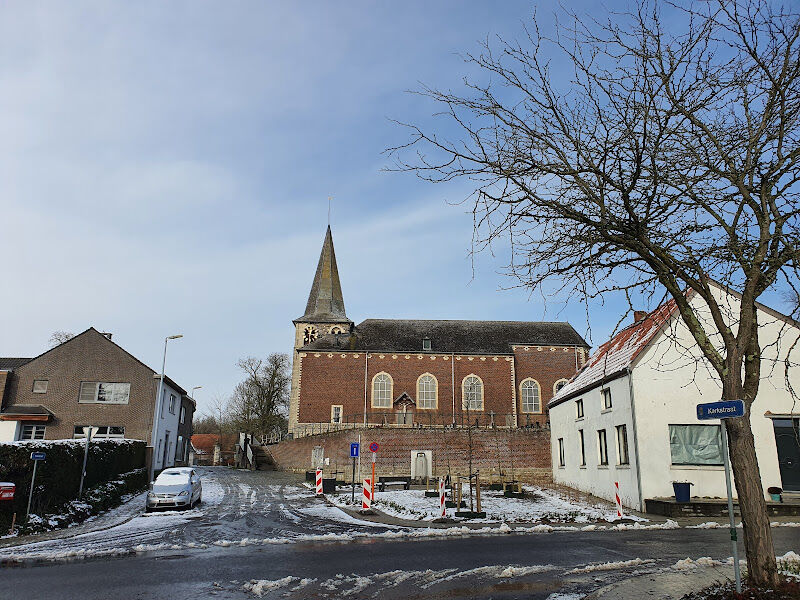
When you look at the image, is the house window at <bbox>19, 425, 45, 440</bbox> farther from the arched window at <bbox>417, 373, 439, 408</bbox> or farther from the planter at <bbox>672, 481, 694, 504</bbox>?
the planter at <bbox>672, 481, 694, 504</bbox>

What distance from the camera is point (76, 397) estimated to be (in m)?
35.1

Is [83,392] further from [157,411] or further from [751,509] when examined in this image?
[751,509]

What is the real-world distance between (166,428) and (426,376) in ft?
72.2

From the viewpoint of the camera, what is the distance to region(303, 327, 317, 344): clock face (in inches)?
2247

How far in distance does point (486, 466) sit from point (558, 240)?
31.9 meters

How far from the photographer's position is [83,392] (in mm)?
35250

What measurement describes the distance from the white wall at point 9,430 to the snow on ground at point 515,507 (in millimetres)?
19873


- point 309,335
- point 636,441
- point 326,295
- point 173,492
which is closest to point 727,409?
point 636,441

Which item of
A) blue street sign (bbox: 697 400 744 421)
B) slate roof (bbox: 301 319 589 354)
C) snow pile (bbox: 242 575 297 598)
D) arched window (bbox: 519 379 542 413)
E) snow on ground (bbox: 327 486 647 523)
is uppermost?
slate roof (bbox: 301 319 589 354)

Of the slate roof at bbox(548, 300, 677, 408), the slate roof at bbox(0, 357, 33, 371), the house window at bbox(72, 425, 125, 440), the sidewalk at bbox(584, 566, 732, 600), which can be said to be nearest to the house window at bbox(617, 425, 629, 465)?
the slate roof at bbox(548, 300, 677, 408)

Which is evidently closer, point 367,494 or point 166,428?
point 367,494

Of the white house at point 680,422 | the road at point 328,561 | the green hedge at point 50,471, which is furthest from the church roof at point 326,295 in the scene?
the road at point 328,561

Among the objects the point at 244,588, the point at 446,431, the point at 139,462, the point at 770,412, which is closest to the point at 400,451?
the point at 446,431

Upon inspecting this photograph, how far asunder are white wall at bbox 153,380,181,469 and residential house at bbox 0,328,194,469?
8.8 inches
